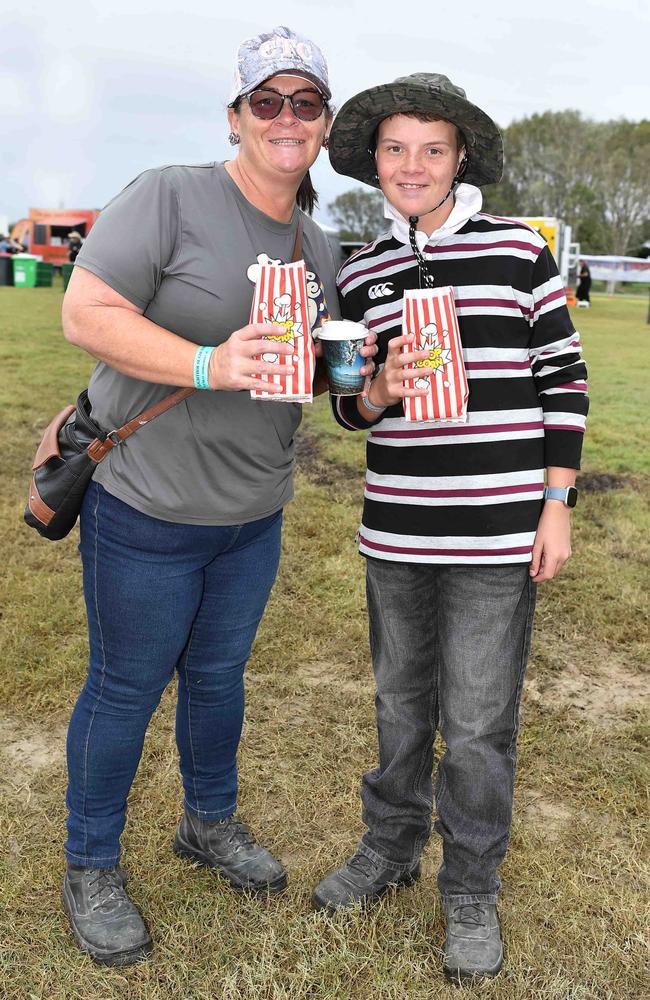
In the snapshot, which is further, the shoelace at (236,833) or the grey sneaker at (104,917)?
the shoelace at (236,833)

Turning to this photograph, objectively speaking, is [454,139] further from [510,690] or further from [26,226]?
[26,226]

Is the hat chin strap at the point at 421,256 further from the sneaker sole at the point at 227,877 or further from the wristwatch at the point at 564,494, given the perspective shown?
the sneaker sole at the point at 227,877

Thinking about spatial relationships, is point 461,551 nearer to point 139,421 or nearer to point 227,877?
point 139,421

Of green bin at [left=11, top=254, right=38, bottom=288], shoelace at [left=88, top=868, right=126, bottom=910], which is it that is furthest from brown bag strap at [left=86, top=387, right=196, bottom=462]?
green bin at [left=11, top=254, right=38, bottom=288]

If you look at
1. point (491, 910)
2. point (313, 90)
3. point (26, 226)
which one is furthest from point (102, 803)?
point (26, 226)

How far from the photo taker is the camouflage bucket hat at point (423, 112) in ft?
6.49

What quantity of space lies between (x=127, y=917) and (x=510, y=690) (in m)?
1.17

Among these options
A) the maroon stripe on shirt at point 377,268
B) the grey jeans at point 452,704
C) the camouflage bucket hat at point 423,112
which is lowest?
the grey jeans at point 452,704

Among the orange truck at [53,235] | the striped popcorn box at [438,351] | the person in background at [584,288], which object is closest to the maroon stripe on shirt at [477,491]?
the striped popcorn box at [438,351]

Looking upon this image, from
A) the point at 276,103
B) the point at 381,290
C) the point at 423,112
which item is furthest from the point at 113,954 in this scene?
the point at 423,112

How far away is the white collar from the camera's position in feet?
6.69

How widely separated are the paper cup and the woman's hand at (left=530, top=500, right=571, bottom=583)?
55 cm

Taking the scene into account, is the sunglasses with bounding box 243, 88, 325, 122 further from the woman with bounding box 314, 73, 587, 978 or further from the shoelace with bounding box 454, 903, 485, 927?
the shoelace with bounding box 454, 903, 485, 927

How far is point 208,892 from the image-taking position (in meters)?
2.47
